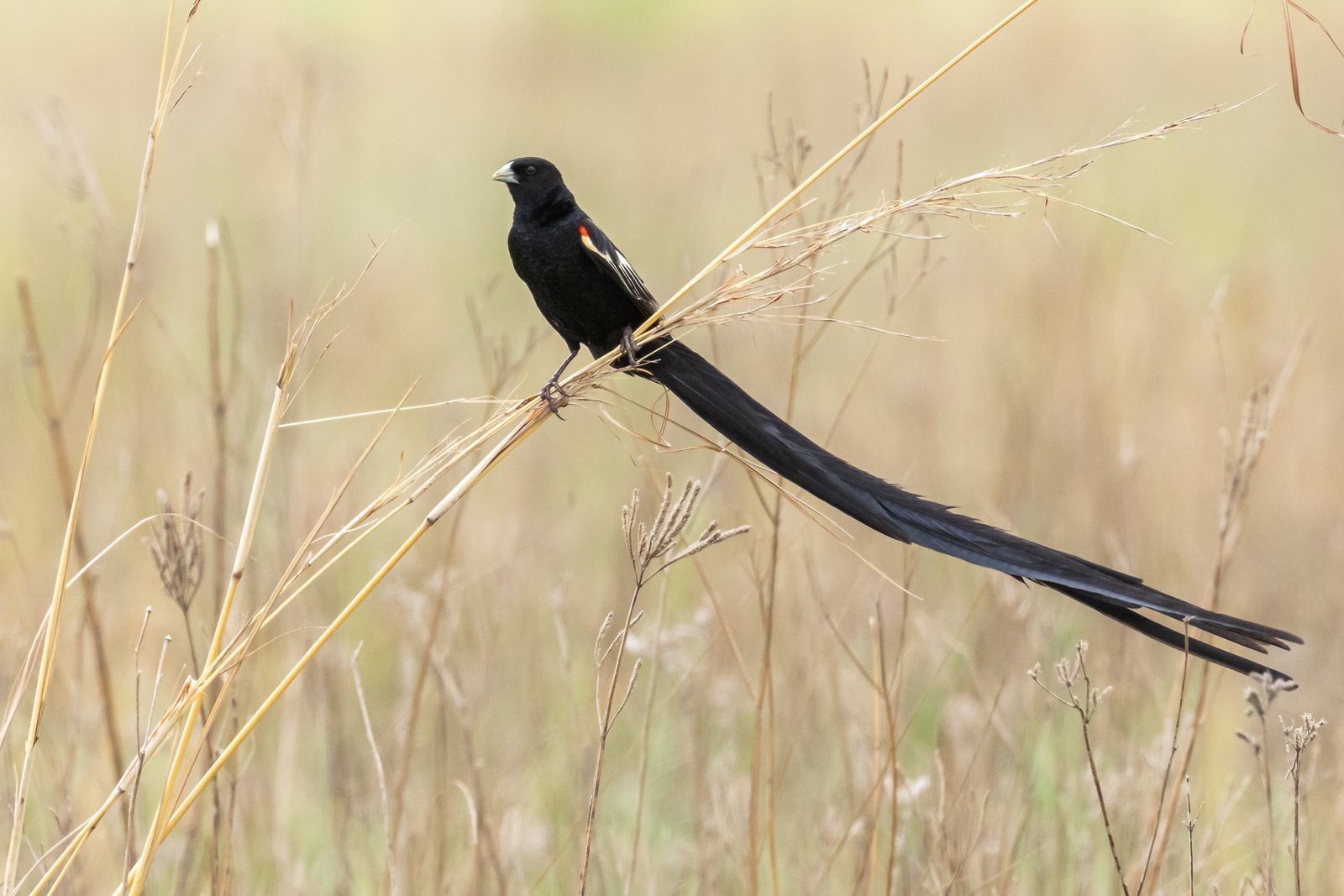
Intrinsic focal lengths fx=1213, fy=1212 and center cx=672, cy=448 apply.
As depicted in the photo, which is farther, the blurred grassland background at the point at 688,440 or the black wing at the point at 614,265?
the blurred grassland background at the point at 688,440

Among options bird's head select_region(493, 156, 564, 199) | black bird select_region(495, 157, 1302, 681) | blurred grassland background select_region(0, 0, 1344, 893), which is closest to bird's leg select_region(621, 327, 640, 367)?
black bird select_region(495, 157, 1302, 681)

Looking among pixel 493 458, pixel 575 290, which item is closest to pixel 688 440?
pixel 575 290

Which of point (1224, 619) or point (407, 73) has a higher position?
point (407, 73)

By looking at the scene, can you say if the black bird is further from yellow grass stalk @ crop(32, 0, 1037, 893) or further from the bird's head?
yellow grass stalk @ crop(32, 0, 1037, 893)

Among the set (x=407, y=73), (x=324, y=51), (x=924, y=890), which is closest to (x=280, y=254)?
(x=324, y=51)

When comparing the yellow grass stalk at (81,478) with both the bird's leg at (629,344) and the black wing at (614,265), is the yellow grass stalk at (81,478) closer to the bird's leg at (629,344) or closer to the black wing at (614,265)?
the bird's leg at (629,344)

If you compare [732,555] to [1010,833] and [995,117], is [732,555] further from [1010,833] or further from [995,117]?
[995,117]

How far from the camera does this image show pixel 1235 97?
724cm

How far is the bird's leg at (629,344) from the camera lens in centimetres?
168

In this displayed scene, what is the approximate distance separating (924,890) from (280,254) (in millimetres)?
4584

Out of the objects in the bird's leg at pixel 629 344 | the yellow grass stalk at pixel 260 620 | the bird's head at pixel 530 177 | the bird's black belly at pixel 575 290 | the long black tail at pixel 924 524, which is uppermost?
the bird's head at pixel 530 177

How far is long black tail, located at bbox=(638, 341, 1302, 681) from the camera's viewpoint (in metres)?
1.31

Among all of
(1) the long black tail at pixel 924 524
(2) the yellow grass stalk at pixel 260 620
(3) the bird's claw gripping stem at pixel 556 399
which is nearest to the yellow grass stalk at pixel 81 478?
(2) the yellow grass stalk at pixel 260 620

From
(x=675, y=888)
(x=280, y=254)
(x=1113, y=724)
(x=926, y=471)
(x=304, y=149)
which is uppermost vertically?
(x=280, y=254)
